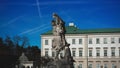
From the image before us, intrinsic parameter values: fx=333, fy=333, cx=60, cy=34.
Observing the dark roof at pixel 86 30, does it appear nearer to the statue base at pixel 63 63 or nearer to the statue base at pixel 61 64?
the statue base at pixel 63 63

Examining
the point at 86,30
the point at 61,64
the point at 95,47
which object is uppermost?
the point at 86,30

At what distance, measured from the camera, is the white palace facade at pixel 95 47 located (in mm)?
71562

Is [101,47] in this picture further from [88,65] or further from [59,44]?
[59,44]

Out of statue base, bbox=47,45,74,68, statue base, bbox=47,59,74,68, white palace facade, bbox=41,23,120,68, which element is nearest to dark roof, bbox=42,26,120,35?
white palace facade, bbox=41,23,120,68

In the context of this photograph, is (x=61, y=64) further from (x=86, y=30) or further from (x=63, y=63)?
(x=86, y=30)

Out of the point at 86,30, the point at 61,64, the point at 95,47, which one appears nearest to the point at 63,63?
the point at 61,64

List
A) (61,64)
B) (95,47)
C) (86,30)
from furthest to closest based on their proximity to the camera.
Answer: (86,30)
(95,47)
(61,64)

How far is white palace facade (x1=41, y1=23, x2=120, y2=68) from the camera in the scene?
7156cm

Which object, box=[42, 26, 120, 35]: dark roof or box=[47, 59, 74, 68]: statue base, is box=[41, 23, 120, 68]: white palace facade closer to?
box=[42, 26, 120, 35]: dark roof

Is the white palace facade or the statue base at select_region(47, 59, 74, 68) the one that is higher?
the white palace facade

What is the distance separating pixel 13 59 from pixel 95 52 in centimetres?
2954

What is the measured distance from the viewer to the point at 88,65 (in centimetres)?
7231

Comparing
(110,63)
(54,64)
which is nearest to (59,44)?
(54,64)

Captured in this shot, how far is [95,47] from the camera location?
Answer: 72.4 meters
